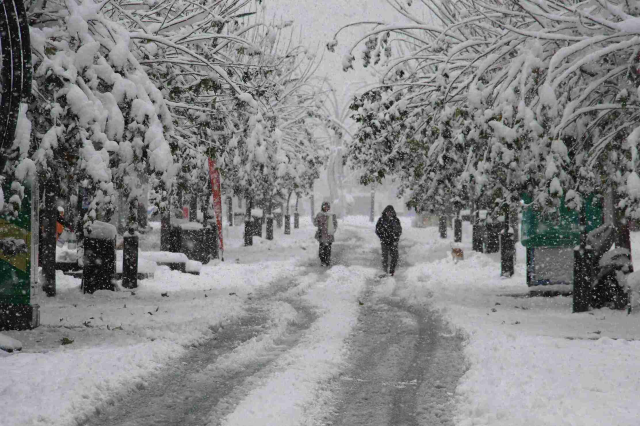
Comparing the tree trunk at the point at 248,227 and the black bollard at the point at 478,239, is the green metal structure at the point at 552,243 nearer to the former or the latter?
the black bollard at the point at 478,239

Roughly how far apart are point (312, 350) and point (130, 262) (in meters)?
6.27

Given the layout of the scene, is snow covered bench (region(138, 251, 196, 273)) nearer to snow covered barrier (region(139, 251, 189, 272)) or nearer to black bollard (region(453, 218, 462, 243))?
snow covered barrier (region(139, 251, 189, 272))

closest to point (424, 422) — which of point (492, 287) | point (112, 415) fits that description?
point (112, 415)

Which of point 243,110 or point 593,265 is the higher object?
point 243,110

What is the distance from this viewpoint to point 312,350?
7.60 meters

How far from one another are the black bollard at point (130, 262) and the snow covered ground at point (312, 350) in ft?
1.08

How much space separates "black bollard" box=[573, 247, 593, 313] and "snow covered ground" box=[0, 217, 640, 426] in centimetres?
22

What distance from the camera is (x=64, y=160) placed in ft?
24.5

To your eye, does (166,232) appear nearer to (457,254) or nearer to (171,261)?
(171,261)

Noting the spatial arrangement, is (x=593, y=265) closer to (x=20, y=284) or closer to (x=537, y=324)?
(x=537, y=324)

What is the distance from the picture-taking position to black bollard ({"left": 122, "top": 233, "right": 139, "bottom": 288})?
1266 centimetres

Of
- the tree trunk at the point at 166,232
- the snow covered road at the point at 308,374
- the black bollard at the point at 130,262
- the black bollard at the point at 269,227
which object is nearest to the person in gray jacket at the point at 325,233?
the tree trunk at the point at 166,232

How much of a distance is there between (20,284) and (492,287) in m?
9.12

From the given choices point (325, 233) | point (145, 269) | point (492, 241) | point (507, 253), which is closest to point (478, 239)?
point (492, 241)
